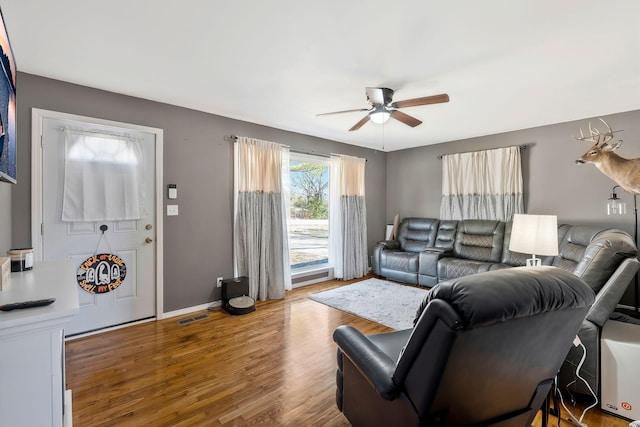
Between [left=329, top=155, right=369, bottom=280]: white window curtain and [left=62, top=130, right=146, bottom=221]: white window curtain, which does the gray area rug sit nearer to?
[left=329, top=155, right=369, bottom=280]: white window curtain

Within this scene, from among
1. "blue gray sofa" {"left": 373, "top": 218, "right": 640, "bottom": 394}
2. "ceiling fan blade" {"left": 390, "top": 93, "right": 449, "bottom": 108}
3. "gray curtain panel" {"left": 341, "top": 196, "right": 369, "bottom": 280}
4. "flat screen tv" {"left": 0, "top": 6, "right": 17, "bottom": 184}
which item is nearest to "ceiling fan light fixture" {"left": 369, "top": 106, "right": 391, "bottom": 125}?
"ceiling fan blade" {"left": 390, "top": 93, "right": 449, "bottom": 108}

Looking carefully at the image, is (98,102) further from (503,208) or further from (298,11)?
(503,208)

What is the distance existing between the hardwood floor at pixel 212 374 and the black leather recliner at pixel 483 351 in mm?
870

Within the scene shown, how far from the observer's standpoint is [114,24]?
192 centimetres

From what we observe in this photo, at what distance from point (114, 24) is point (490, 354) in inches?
108

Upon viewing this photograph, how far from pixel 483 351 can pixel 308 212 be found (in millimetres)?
4065

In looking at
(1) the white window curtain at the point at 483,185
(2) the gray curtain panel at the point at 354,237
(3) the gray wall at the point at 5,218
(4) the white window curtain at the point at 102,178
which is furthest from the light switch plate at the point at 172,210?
(1) the white window curtain at the point at 483,185

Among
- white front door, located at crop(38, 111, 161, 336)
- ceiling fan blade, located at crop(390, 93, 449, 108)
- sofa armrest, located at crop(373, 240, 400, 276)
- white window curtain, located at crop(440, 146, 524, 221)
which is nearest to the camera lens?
ceiling fan blade, located at crop(390, 93, 449, 108)

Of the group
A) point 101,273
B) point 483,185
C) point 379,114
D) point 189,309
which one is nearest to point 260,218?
point 189,309

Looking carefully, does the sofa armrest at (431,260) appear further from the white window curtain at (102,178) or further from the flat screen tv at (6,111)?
the flat screen tv at (6,111)

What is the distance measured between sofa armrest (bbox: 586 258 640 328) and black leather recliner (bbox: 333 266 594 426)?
37.4 inches

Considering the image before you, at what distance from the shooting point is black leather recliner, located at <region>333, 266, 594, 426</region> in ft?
3.12

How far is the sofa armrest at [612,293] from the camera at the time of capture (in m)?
1.89

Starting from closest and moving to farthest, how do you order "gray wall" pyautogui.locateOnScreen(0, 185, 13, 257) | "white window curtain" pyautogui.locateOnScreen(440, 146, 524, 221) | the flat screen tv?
the flat screen tv, "gray wall" pyautogui.locateOnScreen(0, 185, 13, 257), "white window curtain" pyautogui.locateOnScreen(440, 146, 524, 221)
